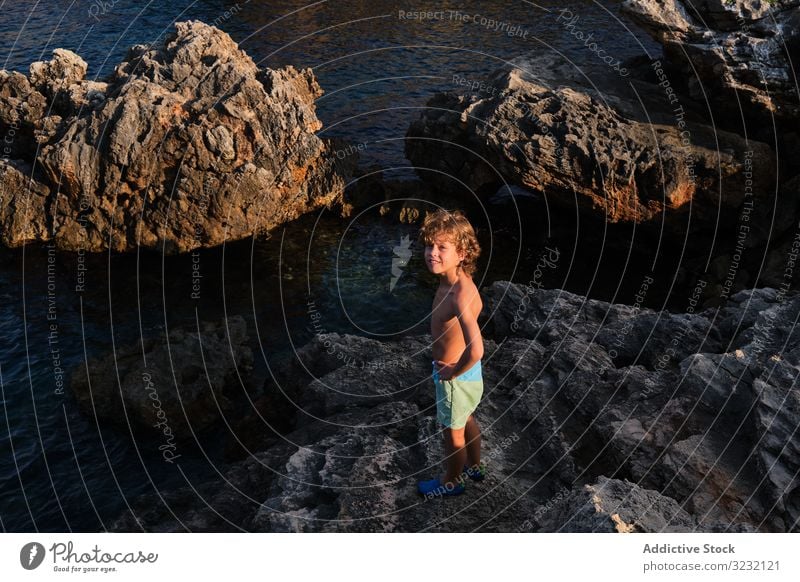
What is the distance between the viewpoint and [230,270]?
25625 mm

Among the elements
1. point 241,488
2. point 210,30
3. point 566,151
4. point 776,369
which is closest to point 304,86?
point 210,30

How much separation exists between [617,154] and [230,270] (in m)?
13.5

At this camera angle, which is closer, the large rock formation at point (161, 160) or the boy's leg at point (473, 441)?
the boy's leg at point (473, 441)

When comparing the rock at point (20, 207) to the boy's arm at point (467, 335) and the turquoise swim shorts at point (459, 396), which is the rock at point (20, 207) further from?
the boy's arm at point (467, 335)

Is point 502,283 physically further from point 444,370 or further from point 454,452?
point 444,370

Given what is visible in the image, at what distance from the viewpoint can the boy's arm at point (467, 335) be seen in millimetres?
9508

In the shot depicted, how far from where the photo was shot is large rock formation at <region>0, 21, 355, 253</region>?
25.3 meters

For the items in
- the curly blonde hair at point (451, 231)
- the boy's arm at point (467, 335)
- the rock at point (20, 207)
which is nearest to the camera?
the boy's arm at point (467, 335)

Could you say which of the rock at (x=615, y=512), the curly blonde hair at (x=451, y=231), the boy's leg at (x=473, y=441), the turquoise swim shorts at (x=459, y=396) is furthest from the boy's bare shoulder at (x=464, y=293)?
the rock at (x=615, y=512)

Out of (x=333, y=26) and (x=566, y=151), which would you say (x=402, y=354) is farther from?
(x=333, y=26)

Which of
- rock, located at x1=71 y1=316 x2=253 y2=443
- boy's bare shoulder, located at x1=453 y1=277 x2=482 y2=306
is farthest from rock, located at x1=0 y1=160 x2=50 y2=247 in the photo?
boy's bare shoulder, located at x1=453 y1=277 x2=482 y2=306

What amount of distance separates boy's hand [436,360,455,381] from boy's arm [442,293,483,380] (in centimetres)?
11

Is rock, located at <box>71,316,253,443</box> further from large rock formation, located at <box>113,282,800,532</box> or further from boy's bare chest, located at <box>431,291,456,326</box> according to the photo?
boy's bare chest, located at <box>431,291,456,326</box>

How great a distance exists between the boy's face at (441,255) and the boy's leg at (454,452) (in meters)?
2.32
